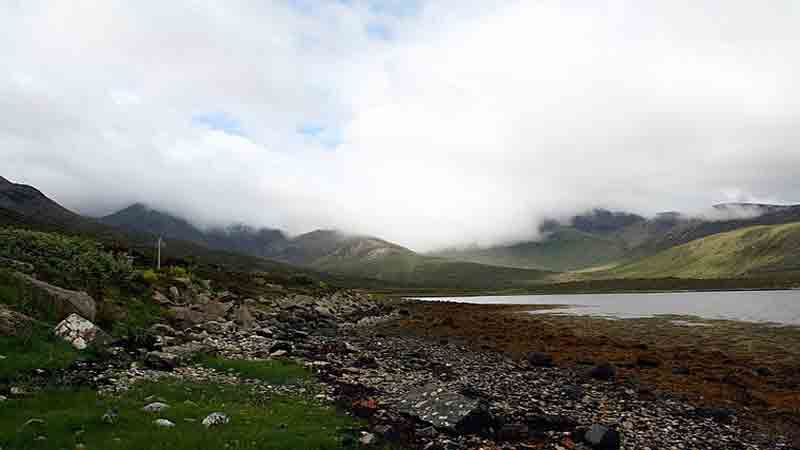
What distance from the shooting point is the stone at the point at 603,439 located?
16.5 m

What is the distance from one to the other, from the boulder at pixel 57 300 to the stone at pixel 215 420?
540 inches

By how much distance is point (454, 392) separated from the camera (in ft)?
64.5

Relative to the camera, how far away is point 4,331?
19078 mm

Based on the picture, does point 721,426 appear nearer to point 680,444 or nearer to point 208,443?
point 680,444

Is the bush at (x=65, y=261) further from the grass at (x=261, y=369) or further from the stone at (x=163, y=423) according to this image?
the stone at (x=163, y=423)

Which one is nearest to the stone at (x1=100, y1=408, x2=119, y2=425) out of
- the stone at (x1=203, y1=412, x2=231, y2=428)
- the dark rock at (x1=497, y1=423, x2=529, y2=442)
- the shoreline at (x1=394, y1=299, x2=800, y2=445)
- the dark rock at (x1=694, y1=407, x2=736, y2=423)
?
the stone at (x1=203, y1=412, x2=231, y2=428)

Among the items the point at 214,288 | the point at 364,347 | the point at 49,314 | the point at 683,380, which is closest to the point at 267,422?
the point at 49,314

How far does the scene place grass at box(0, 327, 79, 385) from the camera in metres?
16.6

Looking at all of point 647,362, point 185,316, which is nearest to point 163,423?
point 185,316

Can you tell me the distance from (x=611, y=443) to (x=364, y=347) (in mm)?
25737

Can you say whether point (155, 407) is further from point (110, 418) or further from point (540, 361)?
point (540, 361)

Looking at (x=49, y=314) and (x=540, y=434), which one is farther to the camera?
(x=49, y=314)

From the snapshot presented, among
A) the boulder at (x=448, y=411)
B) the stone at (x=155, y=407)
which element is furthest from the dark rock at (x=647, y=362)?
the stone at (x=155, y=407)

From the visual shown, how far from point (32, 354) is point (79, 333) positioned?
364 cm
